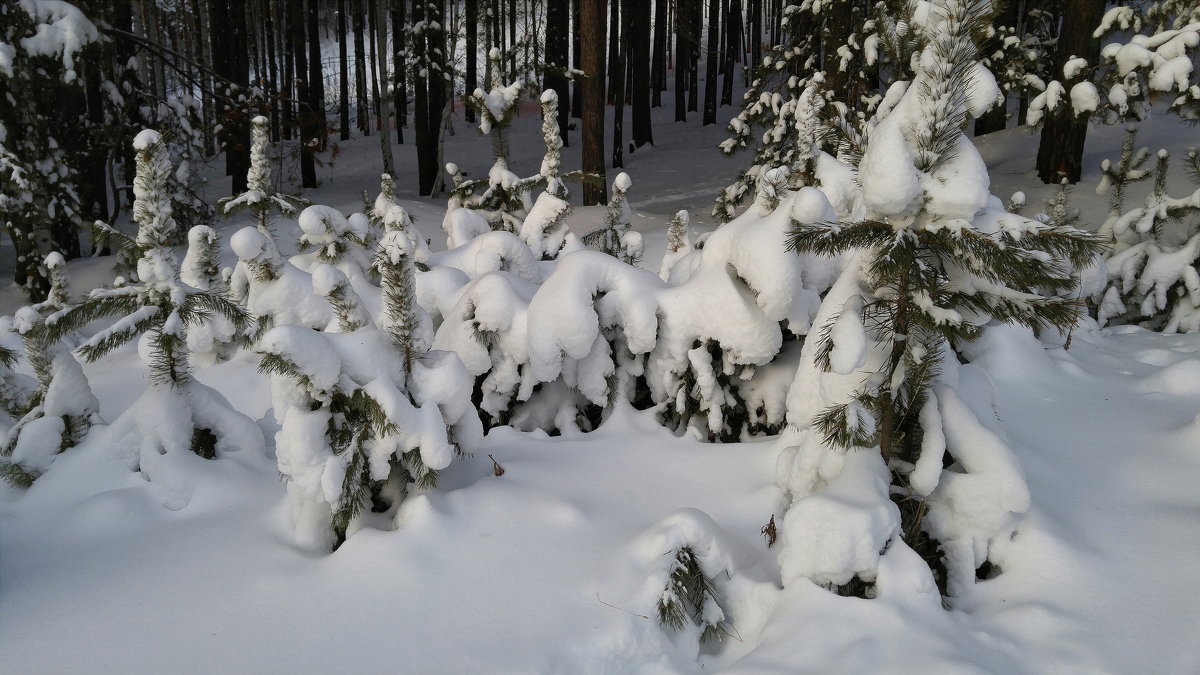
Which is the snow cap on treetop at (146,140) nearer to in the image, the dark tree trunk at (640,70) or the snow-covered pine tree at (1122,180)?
the snow-covered pine tree at (1122,180)

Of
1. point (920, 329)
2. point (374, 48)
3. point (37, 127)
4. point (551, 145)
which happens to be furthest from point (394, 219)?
point (374, 48)

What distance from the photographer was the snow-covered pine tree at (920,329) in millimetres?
2629

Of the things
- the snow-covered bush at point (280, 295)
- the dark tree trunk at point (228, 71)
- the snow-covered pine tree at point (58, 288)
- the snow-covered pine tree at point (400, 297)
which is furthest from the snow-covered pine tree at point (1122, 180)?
the dark tree trunk at point (228, 71)

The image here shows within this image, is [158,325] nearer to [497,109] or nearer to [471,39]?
[497,109]

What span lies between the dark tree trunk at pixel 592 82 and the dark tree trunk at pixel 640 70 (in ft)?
27.4

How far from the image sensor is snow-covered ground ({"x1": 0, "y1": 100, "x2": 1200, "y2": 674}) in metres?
2.41

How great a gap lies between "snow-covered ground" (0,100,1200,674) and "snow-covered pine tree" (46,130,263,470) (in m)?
0.19

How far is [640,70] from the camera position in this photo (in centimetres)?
2045

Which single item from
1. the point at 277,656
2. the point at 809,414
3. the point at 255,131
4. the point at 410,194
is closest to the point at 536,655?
the point at 277,656

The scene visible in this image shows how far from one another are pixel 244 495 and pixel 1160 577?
156 inches

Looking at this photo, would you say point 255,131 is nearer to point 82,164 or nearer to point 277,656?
point 277,656

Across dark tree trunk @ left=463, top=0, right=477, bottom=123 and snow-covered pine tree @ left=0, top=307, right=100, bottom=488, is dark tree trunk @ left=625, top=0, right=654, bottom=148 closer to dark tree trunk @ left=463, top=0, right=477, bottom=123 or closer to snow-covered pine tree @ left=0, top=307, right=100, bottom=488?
dark tree trunk @ left=463, top=0, right=477, bottom=123

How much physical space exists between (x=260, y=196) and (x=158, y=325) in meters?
2.70

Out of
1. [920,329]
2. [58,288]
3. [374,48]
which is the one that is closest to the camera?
[920,329]
